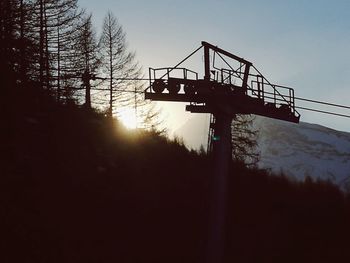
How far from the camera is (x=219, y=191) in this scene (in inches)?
719

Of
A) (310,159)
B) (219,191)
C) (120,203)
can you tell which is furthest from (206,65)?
(310,159)

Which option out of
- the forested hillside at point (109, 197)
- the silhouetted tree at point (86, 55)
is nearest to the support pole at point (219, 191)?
the forested hillside at point (109, 197)

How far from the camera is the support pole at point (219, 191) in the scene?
17.7 metres

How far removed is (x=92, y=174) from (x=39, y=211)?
4.75 meters

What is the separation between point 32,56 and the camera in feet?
83.6

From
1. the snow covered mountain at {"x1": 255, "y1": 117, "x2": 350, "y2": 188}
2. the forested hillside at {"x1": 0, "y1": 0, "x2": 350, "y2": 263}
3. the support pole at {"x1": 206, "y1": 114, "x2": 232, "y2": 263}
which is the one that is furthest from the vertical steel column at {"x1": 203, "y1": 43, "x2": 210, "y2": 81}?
the snow covered mountain at {"x1": 255, "y1": 117, "x2": 350, "y2": 188}

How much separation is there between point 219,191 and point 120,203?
537 centimetres

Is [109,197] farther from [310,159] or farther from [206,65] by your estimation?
[310,159]

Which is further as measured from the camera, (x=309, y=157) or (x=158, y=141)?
(x=309, y=157)

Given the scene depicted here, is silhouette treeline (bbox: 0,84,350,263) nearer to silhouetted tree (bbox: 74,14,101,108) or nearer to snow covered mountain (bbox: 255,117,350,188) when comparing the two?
silhouetted tree (bbox: 74,14,101,108)

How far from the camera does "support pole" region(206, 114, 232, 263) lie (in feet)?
58.1

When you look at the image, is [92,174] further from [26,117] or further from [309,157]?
[309,157]

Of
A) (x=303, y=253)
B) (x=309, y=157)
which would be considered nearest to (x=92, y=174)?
(x=303, y=253)

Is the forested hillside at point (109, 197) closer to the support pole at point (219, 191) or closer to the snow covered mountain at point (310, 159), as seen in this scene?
the support pole at point (219, 191)
